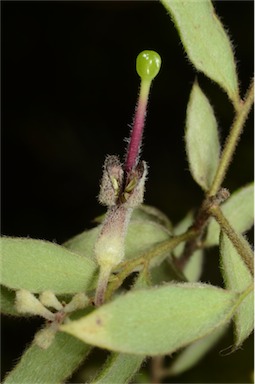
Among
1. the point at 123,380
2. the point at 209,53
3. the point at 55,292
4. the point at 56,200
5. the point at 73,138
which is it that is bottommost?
the point at 123,380

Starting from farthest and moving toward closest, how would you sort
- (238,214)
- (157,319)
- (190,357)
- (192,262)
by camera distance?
(190,357) < (192,262) < (238,214) < (157,319)

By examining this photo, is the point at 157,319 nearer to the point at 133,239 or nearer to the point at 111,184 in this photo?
the point at 111,184

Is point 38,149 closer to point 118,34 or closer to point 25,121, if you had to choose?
point 25,121

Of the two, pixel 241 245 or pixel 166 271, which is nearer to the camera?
pixel 241 245

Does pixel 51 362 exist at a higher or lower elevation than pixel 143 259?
lower

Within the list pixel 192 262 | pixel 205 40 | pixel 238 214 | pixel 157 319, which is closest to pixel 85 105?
pixel 192 262

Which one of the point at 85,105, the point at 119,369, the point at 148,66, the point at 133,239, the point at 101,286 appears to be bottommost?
the point at 119,369

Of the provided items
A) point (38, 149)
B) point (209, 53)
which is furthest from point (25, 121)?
point (209, 53)
